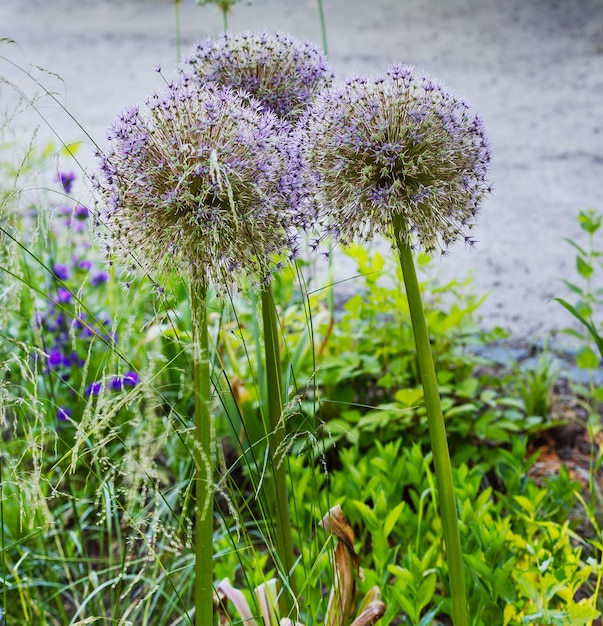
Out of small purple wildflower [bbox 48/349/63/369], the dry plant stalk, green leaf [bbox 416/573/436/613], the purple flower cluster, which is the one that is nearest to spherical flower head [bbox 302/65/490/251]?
the dry plant stalk

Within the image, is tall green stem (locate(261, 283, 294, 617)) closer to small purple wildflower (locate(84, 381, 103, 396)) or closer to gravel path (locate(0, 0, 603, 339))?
small purple wildflower (locate(84, 381, 103, 396))

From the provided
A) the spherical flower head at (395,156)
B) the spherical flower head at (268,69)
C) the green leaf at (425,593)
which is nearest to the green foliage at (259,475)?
the green leaf at (425,593)

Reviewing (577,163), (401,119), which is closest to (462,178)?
(401,119)

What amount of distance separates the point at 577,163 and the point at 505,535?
12.9ft

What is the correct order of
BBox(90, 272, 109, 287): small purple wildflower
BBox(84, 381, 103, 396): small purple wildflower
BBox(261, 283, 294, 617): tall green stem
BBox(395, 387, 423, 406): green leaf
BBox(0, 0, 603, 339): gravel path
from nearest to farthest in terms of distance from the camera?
BBox(84, 381, 103, 396): small purple wildflower
BBox(261, 283, 294, 617): tall green stem
BBox(395, 387, 423, 406): green leaf
BBox(90, 272, 109, 287): small purple wildflower
BBox(0, 0, 603, 339): gravel path

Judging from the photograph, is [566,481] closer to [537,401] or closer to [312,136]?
[537,401]

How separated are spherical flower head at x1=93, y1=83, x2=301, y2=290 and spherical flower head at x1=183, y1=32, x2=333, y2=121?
21 centimetres

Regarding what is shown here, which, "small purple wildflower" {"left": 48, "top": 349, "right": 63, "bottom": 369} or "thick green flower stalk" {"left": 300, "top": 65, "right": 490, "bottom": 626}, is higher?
"thick green flower stalk" {"left": 300, "top": 65, "right": 490, "bottom": 626}

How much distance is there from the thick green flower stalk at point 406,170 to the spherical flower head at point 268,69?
13 centimetres

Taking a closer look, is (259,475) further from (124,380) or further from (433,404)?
(433,404)

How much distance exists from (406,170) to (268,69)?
0.33m

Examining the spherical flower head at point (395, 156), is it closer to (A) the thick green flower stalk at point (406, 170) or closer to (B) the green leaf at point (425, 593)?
(A) the thick green flower stalk at point (406, 170)

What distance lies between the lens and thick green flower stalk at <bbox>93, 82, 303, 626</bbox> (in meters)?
0.88

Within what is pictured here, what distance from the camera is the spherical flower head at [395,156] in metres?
0.97
